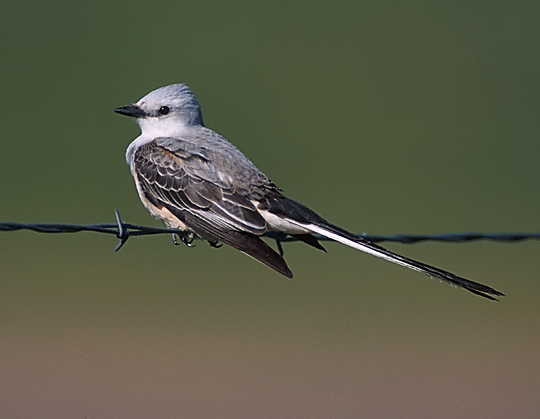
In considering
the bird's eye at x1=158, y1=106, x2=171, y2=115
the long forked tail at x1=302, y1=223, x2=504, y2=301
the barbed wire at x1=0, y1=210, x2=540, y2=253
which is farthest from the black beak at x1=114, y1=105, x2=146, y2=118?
the long forked tail at x1=302, y1=223, x2=504, y2=301

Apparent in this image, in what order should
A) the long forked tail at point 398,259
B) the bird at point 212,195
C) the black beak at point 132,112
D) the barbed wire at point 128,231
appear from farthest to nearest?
the black beak at point 132,112
the bird at point 212,195
the long forked tail at point 398,259
the barbed wire at point 128,231

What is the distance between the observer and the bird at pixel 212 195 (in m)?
5.16

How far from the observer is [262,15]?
16.6 m

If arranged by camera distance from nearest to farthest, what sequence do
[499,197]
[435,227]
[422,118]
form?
[435,227]
[499,197]
[422,118]

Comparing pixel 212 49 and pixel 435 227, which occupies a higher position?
pixel 212 49

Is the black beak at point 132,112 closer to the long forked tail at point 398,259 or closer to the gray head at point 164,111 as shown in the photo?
the gray head at point 164,111

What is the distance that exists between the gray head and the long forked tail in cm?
179

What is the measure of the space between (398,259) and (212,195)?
59.3 inches

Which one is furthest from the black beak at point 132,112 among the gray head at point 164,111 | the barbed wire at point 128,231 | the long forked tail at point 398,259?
the long forked tail at point 398,259

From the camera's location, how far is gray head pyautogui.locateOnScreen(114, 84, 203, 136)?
6.41 m

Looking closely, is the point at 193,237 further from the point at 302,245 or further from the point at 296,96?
the point at 296,96

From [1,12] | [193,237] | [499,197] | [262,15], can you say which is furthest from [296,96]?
[193,237]

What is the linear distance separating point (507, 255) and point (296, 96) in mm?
5084

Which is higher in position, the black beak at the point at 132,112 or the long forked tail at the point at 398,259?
the black beak at the point at 132,112
